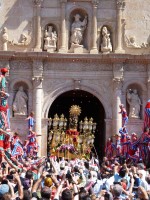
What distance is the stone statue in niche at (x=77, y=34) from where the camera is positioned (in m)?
31.3

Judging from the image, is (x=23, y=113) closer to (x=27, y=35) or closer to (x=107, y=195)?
(x=27, y=35)

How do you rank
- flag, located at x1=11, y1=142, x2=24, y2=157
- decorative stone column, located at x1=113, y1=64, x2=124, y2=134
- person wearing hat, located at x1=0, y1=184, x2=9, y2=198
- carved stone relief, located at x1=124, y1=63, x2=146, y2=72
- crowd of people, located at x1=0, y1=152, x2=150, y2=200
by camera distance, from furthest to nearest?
carved stone relief, located at x1=124, y1=63, x2=146, y2=72 → decorative stone column, located at x1=113, y1=64, x2=124, y2=134 → flag, located at x1=11, y1=142, x2=24, y2=157 → person wearing hat, located at x1=0, y1=184, x2=9, y2=198 → crowd of people, located at x1=0, y1=152, x2=150, y2=200

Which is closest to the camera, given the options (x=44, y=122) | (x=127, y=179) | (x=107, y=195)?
(x=107, y=195)

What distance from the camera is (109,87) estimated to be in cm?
3144

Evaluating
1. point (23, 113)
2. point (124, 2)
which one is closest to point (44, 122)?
point (23, 113)

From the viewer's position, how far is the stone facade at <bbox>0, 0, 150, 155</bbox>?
102ft

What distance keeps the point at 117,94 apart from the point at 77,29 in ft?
13.9

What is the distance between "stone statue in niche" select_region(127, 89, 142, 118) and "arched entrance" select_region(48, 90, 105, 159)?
3131mm

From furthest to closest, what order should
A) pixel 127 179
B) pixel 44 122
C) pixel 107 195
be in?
1. pixel 44 122
2. pixel 127 179
3. pixel 107 195

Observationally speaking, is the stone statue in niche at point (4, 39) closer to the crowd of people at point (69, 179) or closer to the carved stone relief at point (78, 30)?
the carved stone relief at point (78, 30)

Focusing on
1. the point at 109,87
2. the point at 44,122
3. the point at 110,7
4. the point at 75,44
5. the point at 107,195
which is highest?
the point at 110,7

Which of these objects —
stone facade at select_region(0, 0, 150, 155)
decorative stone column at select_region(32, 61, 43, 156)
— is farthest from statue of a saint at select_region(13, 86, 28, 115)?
decorative stone column at select_region(32, 61, 43, 156)

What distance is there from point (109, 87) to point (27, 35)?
211 inches

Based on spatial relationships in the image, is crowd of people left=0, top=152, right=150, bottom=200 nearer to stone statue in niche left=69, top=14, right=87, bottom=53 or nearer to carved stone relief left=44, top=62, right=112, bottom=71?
carved stone relief left=44, top=62, right=112, bottom=71
